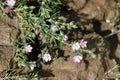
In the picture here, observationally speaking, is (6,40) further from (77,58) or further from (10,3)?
(77,58)

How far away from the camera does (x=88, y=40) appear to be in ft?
17.3

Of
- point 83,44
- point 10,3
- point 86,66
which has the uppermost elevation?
point 10,3

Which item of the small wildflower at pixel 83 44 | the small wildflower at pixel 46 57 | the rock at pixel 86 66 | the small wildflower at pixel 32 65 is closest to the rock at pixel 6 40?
the small wildflower at pixel 32 65

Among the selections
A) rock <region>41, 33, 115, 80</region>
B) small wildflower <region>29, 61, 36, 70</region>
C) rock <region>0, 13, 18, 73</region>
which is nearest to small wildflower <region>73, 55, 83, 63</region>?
rock <region>41, 33, 115, 80</region>

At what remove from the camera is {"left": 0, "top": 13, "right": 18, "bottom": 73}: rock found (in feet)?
14.4

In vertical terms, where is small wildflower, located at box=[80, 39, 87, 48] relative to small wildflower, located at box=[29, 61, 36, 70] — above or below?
above

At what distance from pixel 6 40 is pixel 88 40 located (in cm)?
146

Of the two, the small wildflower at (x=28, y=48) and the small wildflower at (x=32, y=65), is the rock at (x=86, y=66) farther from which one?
the small wildflower at (x=28, y=48)

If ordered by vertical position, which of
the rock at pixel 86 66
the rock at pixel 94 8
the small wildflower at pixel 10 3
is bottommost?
the rock at pixel 86 66

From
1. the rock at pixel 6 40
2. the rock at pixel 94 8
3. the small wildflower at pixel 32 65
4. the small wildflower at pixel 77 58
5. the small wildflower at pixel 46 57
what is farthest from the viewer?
the rock at pixel 94 8

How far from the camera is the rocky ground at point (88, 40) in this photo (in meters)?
4.57

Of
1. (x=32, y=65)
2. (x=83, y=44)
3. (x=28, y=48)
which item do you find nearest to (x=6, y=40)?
(x=28, y=48)

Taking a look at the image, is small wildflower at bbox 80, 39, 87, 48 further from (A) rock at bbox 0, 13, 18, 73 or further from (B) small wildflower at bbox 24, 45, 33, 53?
(A) rock at bbox 0, 13, 18, 73

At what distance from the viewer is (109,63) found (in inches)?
215
